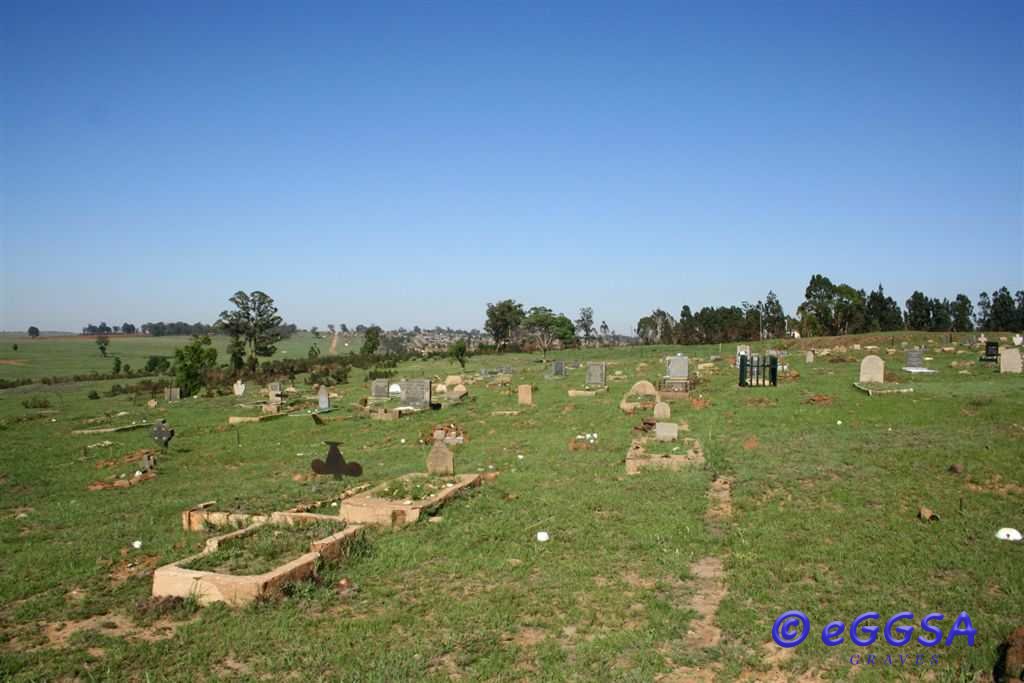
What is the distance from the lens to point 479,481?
1263 cm

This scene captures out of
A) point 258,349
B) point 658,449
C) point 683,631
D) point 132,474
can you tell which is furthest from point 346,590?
point 258,349

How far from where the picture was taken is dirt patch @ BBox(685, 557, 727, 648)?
6.26 m

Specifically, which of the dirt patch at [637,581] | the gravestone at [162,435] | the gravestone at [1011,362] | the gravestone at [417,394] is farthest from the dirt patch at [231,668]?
the gravestone at [1011,362]

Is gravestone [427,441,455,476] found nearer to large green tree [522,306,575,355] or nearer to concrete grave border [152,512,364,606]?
concrete grave border [152,512,364,606]

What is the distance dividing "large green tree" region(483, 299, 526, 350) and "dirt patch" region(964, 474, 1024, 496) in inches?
2676

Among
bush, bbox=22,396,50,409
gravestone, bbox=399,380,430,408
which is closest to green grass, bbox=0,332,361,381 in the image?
bush, bbox=22,396,50,409

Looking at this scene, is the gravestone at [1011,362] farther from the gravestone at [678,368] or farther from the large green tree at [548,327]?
the large green tree at [548,327]

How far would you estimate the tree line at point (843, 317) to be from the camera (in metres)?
70.4

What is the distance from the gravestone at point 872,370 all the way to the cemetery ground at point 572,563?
268 inches

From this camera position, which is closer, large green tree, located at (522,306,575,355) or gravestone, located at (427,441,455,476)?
gravestone, located at (427,441,455,476)

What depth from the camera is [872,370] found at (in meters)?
24.8

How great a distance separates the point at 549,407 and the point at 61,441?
16030 mm

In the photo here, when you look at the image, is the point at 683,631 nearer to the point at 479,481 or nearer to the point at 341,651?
the point at 341,651

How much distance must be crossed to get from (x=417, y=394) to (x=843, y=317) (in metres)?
57.6
